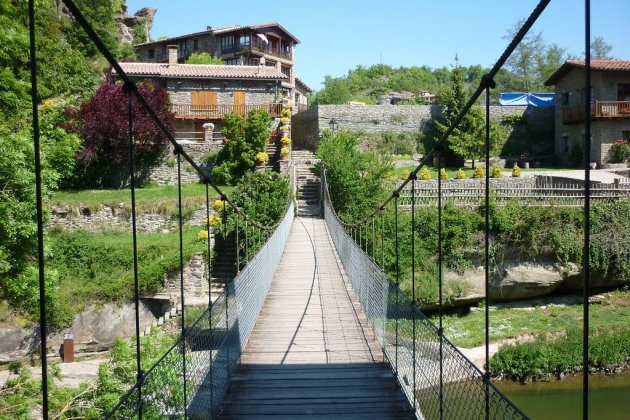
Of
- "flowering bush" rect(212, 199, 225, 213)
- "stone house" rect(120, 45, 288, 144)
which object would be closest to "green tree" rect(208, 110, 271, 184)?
"stone house" rect(120, 45, 288, 144)

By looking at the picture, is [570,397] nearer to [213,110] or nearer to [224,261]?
[224,261]

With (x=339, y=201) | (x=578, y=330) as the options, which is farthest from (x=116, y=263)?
(x=578, y=330)

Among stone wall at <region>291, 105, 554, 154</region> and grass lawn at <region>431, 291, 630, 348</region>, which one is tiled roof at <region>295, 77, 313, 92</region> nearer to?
stone wall at <region>291, 105, 554, 154</region>

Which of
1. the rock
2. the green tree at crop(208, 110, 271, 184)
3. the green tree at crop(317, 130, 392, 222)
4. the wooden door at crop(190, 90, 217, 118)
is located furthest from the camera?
the wooden door at crop(190, 90, 217, 118)

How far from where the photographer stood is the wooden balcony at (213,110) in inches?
986

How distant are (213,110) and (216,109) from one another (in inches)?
4.7

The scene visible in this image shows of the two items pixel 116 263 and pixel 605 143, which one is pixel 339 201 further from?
pixel 605 143

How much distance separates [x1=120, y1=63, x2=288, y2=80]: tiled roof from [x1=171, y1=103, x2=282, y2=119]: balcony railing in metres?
1.31

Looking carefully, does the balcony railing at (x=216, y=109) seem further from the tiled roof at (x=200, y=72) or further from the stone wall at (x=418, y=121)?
the stone wall at (x=418, y=121)

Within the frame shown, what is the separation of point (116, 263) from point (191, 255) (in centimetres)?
181

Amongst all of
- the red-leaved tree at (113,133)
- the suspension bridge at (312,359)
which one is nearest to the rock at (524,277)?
the suspension bridge at (312,359)

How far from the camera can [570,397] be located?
12.2 meters

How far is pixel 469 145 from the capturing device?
2367 centimetres

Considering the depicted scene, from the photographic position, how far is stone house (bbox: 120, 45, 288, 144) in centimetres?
2517
